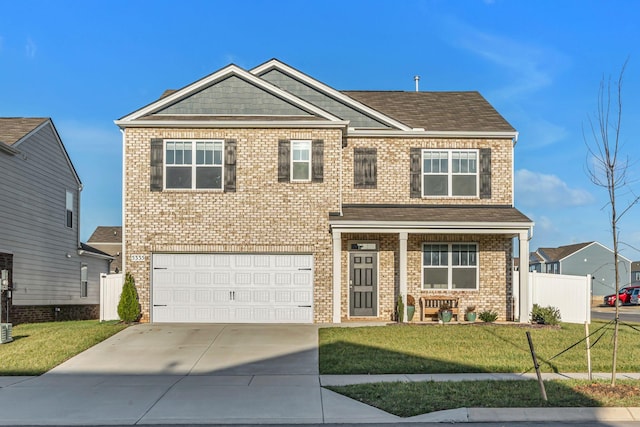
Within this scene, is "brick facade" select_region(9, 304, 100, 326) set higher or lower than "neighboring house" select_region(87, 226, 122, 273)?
lower

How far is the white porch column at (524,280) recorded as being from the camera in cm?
1994

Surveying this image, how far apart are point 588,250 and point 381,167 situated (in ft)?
193

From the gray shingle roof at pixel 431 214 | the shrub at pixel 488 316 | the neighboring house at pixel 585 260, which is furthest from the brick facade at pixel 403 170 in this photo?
the neighboring house at pixel 585 260

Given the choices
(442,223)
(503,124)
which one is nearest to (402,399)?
(442,223)

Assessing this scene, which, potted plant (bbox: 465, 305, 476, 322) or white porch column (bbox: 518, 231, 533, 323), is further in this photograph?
potted plant (bbox: 465, 305, 476, 322)

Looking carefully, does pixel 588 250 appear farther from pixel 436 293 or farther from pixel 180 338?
pixel 180 338

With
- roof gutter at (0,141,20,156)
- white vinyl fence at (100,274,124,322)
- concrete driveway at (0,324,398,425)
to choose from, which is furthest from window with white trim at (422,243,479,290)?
roof gutter at (0,141,20,156)

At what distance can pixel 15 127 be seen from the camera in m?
24.9

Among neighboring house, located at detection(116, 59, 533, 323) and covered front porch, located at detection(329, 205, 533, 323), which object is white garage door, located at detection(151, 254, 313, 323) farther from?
covered front porch, located at detection(329, 205, 533, 323)

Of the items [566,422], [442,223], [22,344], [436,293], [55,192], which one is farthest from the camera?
[55,192]

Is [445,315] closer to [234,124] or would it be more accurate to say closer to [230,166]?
[230,166]

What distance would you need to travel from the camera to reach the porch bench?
68.3 feet

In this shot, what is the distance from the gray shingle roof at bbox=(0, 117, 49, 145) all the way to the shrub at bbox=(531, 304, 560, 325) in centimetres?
1747

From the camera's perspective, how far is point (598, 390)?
10781 millimetres
